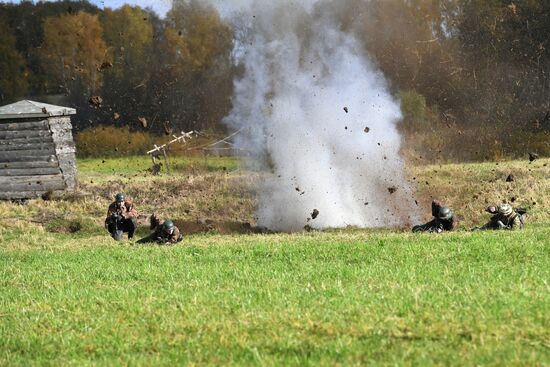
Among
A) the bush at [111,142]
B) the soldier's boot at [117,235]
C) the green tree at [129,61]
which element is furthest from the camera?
the green tree at [129,61]

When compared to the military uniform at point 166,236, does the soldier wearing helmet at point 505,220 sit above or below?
below

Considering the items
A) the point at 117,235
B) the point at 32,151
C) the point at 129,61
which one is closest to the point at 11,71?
the point at 129,61

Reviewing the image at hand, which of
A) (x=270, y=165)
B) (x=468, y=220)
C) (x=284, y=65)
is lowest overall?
(x=468, y=220)

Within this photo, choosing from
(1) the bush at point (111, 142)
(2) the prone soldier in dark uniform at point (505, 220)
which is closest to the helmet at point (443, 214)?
(2) the prone soldier in dark uniform at point (505, 220)

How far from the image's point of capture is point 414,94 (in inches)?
1313

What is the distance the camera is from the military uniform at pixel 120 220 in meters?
20.4

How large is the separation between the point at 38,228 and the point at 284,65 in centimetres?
784

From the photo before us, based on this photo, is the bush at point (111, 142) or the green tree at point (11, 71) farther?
the green tree at point (11, 71)

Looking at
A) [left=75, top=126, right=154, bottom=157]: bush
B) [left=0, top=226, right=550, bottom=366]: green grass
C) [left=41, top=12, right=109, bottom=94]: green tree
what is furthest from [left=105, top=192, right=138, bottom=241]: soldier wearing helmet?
[left=41, top=12, right=109, bottom=94]: green tree

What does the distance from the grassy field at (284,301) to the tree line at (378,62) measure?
1359cm

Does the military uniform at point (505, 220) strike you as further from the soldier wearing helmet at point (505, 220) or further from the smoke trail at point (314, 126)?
the smoke trail at point (314, 126)

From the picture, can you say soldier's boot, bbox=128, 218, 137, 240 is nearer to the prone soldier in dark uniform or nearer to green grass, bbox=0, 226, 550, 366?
green grass, bbox=0, 226, 550, 366

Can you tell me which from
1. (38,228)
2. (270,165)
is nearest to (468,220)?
(270,165)

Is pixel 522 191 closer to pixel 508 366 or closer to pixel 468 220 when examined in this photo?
pixel 468 220
